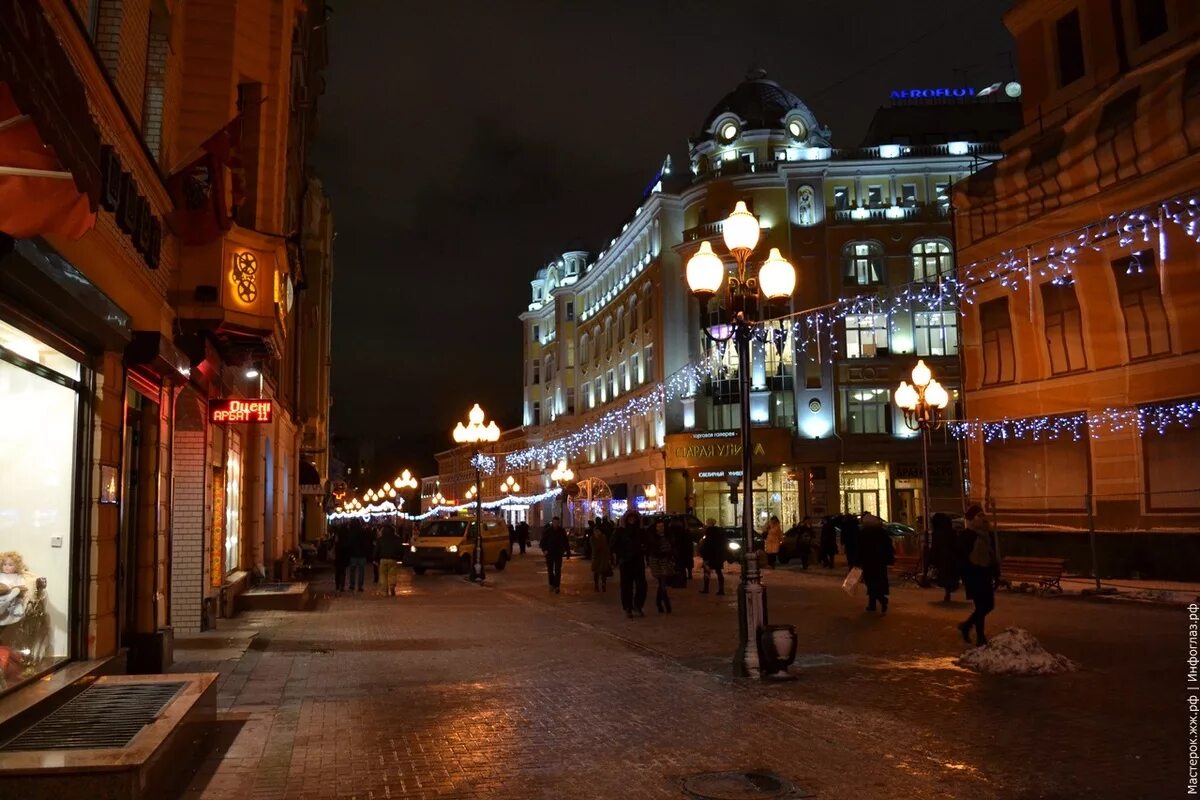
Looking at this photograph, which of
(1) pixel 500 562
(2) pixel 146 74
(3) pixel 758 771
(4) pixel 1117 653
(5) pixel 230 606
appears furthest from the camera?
(1) pixel 500 562

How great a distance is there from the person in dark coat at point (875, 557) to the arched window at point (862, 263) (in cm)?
3439

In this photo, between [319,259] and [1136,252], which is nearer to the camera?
[1136,252]

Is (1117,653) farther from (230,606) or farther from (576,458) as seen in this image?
(576,458)

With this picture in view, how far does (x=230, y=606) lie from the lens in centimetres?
1702

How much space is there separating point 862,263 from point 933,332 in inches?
193

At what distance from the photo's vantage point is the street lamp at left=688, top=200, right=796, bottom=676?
11070 mm

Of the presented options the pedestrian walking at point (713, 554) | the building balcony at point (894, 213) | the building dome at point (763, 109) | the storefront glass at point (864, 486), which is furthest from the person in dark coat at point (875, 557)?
the building dome at point (763, 109)

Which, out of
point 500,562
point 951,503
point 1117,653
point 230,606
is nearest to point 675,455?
point 951,503

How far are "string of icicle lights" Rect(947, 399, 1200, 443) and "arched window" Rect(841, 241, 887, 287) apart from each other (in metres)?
21.1

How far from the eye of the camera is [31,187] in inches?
200

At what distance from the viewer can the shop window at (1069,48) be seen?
26.0 m

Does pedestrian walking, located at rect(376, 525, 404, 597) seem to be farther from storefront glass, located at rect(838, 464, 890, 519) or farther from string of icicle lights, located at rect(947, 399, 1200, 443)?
storefront glass, located at rect(838, 464, 890, 519)

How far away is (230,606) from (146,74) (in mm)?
9367

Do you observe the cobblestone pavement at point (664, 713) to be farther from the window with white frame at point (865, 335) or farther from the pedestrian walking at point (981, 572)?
the window with white frame at point (865, 335)
